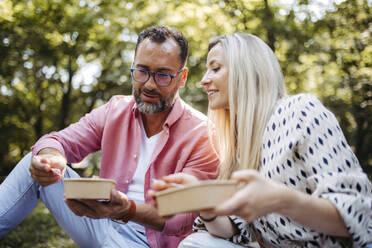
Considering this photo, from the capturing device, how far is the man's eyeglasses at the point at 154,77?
2770mm

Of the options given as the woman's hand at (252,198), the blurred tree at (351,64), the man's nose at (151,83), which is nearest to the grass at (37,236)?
the man's nose at (151,83)

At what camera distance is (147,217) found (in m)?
2.15

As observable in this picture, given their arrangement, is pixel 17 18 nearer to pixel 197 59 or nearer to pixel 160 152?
pixel 197 59

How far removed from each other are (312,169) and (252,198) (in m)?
0.47

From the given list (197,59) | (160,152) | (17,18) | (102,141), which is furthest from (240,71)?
(197,59)

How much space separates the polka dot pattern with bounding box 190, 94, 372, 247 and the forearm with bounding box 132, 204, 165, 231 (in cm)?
66

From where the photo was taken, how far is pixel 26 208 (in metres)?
2.41

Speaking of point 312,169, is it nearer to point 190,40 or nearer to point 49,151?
point 49,151

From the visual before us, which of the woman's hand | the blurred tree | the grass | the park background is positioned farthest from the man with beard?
the blurred tree

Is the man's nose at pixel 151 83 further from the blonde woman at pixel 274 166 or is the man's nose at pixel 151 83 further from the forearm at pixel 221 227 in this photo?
the forearm at pixel 221 227

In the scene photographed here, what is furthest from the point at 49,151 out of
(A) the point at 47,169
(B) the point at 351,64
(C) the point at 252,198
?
(B) the point at 351,64

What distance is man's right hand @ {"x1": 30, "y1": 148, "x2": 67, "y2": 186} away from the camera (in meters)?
2.04

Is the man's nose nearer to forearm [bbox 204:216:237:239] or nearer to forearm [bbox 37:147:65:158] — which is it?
forearm [bbox 37:147:65:158]

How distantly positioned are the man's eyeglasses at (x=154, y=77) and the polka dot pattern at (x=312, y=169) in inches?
45.1
